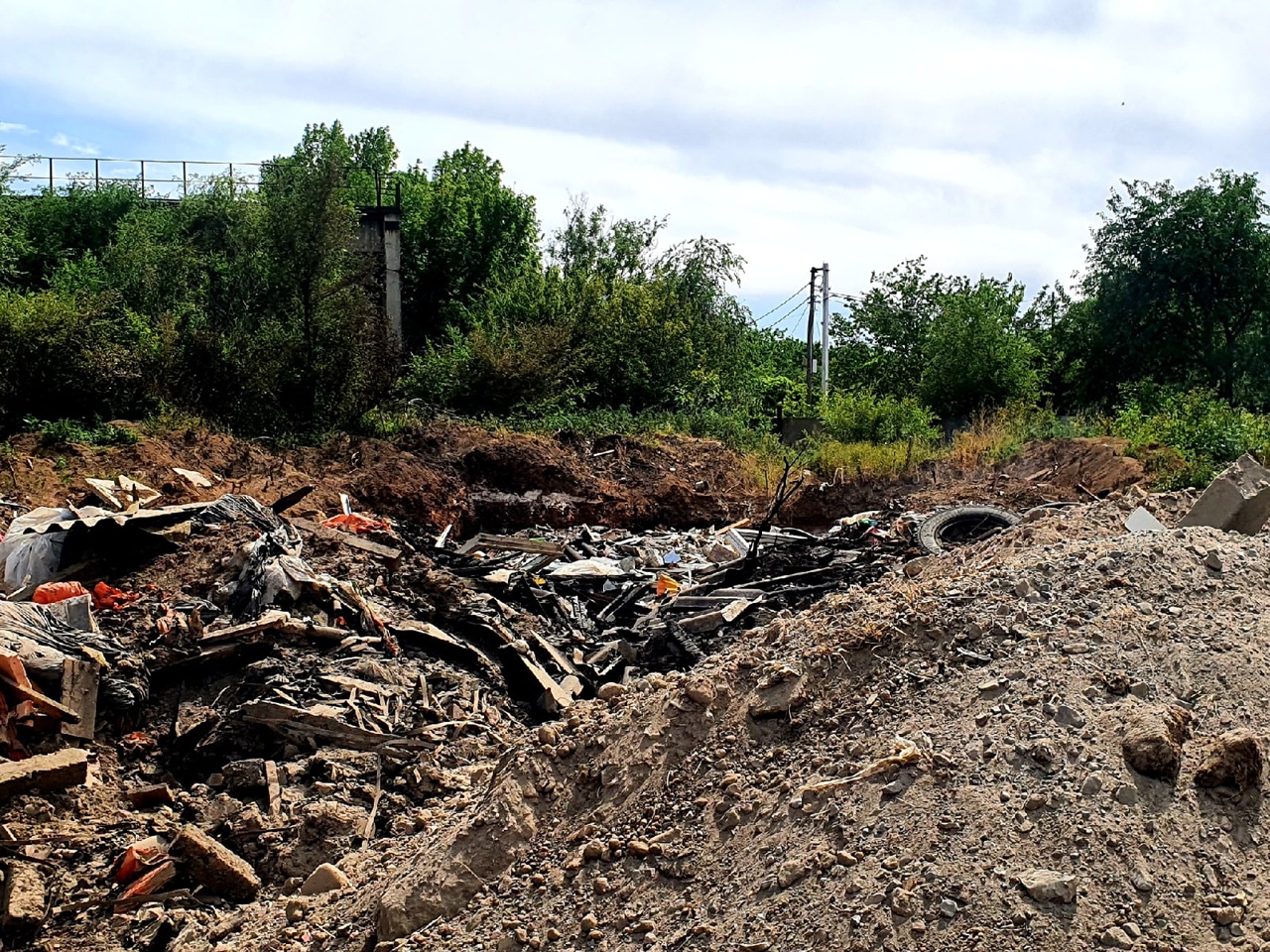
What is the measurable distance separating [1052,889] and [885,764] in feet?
2.24

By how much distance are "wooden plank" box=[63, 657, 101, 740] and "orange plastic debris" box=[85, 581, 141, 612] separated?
1379 millimetres

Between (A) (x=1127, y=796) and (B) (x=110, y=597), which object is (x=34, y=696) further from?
(A) (x=1127, y=796)

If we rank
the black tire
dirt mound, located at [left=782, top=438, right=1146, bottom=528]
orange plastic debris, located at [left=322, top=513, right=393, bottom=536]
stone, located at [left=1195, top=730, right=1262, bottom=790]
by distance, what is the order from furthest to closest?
dirt mound, located at [left=782, top=438, right=1146, bottom=528], the black tire, orange plastic debris, located at [left=322, top=513, right=393, bottom=536], stone, located at [left=1195, top=730, right=1262, bottom=790]

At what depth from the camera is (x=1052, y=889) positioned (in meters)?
2.87

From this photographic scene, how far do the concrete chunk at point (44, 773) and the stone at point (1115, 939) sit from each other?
5199 millimetres

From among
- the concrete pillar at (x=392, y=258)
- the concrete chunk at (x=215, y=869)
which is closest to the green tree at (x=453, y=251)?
the concrete pillar at (x=392, y=258)

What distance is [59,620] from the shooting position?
22.0ft

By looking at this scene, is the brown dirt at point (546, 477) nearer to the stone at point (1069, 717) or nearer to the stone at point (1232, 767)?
the stone at point (1069, 717)

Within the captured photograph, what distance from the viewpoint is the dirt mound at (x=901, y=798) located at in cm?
296

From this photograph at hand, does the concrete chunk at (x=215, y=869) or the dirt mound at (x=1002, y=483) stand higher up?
the dirt mound at (x=1002, y=483)

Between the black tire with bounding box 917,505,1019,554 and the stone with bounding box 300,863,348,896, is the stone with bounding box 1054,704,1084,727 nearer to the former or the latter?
the stone with bounding box 300,863,348,896

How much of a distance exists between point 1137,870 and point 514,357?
734 inches

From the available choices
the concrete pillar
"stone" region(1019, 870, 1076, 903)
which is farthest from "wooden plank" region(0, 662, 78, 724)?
the concrete pillar

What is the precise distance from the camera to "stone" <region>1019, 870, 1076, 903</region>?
2.87 m
